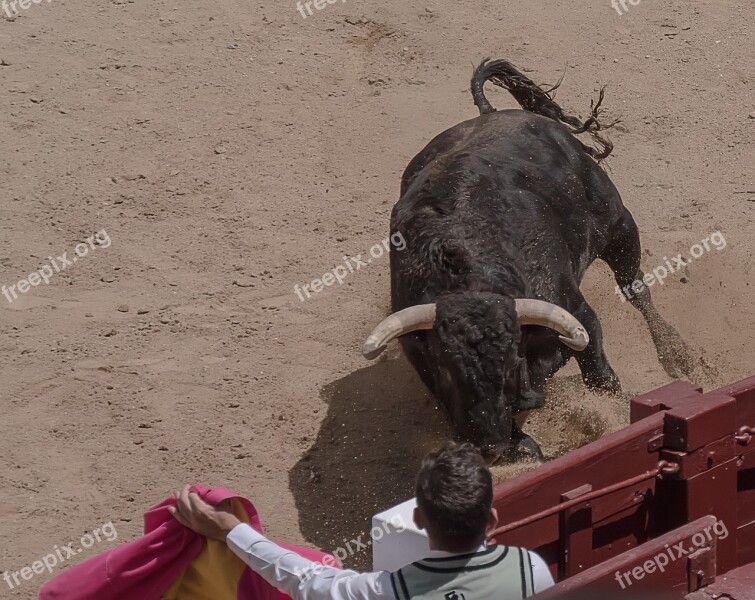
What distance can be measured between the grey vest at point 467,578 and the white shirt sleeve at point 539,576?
2 cm

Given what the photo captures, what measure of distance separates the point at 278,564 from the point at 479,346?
217 cm

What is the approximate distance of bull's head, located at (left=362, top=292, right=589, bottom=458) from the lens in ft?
15.5

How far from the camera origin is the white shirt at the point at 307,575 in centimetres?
252

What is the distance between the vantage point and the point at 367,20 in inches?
→ 375

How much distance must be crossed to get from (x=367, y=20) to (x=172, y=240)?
311cm

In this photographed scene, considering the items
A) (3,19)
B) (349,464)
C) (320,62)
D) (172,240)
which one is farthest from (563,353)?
(3,19)

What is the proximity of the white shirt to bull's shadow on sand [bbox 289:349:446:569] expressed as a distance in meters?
2.07

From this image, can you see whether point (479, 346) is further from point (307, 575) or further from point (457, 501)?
point (457, 501)

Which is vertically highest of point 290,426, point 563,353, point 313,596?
point 313,596

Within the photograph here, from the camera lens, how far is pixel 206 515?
2.87 m

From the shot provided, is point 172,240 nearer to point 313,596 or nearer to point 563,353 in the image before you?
point 563,353
